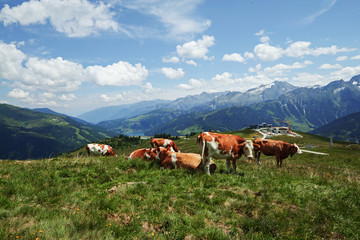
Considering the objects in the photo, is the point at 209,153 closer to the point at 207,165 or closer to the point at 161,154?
the point at 207,165

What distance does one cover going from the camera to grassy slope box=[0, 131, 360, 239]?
209 inches

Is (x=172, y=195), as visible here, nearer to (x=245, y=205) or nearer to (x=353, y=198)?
(x=245, y=205)

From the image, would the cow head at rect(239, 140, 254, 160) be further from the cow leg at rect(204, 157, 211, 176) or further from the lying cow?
the cow leg at rect(204, 157, 211, 176)

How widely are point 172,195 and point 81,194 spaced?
390 centimetres

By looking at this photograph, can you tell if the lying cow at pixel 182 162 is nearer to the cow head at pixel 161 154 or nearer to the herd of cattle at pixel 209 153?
the herd of cattle at pixel 209 153

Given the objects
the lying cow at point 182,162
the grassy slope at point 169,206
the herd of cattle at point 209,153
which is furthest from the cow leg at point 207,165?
the grassy slope at point 169,206

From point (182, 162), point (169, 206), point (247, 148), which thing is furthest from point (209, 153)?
point (169, 206)

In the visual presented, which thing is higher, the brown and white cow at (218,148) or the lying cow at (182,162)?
the brown and white cow at (218,148)

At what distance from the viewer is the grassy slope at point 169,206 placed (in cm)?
532

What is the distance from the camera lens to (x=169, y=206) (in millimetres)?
7129

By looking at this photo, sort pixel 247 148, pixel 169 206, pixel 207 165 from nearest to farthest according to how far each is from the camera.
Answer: pixel 169 206 < pixel 207 165 < pixel 247 148

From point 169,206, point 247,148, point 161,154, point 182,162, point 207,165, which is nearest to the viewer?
point 169,206

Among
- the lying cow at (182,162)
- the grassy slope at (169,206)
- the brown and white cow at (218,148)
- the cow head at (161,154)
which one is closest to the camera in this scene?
the grassy slope at (169,206)

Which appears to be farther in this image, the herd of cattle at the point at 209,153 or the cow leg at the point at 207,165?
the herd of cattle at the point at 209,153
